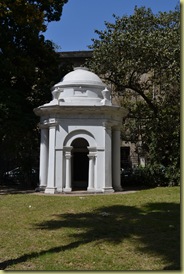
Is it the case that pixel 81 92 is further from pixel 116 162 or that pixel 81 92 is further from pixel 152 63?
pixel 152 63

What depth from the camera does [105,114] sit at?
18.2 meters

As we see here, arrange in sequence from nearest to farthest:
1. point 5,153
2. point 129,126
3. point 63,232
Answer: point 63,232, point 5,153, point 129,126

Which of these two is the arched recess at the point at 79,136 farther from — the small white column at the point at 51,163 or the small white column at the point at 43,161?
the small white column at the point at 43,161

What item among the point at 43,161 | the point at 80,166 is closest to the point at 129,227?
the point at 43,161

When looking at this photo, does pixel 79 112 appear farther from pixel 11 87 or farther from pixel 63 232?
pixel 63 232

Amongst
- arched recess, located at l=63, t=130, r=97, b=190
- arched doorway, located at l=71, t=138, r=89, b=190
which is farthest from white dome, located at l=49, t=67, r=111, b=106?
arched doorway, located at l=71, t=138, r=89, b=190

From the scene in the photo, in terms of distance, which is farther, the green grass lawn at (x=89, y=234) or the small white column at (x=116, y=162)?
the small white column at (x=116, y=162)

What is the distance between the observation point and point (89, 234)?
879cm

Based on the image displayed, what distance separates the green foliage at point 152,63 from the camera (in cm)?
2073

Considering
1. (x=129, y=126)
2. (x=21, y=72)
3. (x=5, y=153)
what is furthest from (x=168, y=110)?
(x=5, y=153)

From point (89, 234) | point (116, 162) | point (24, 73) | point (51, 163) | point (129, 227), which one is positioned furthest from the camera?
point (24, 73)

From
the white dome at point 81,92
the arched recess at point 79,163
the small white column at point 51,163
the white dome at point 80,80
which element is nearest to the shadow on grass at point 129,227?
the small white column at point 51,163

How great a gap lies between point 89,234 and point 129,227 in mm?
1312

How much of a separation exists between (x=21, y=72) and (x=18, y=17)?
13862 mm
